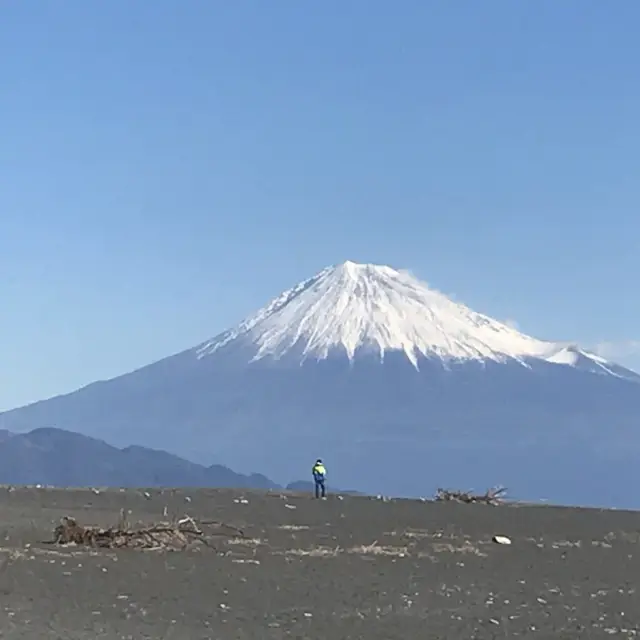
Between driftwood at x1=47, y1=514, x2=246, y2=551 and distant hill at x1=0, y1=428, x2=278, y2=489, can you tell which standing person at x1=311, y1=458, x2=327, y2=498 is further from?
distant hill at x1=0, y1=428, x2=278, y2=489

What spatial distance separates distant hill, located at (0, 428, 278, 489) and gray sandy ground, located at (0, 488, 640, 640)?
98.3m

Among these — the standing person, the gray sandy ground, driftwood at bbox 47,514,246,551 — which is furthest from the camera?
the standing person

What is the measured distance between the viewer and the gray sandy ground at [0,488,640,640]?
13.2 m

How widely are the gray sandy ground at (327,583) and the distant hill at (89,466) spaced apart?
98339mm

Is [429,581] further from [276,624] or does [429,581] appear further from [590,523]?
[590,523]

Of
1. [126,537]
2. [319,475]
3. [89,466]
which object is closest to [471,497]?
[319,475]

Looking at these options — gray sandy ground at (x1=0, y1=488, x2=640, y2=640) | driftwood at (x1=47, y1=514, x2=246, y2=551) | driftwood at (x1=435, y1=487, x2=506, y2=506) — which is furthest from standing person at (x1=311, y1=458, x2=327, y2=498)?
driftwood at (x1=47, y1=514, x2=246, y2=551)

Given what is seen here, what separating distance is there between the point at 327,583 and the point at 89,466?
127481mm

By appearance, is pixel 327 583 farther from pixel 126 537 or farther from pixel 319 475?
pixel 319 475

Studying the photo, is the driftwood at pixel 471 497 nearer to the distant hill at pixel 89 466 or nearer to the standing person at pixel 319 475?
the standing person at pixel 319 475

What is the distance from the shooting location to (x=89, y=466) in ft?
463

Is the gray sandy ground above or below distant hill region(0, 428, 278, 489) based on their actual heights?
below

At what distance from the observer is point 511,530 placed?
25.5 meters

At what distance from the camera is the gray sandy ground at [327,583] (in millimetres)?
13219
